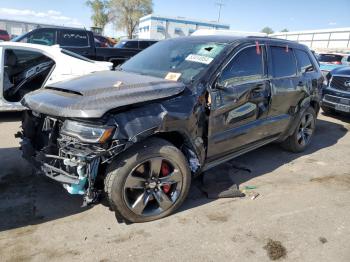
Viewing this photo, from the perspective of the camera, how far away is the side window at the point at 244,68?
11.9 feet

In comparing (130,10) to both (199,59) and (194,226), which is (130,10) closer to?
(199,59)

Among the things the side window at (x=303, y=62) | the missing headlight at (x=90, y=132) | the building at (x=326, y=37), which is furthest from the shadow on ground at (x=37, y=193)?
the building at (x=326, y=37)

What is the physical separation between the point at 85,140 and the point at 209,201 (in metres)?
1.69

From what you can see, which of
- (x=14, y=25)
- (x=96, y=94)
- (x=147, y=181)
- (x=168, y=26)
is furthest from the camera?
(x=168, y=26)

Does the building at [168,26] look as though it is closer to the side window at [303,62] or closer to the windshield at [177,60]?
the side window at [303,62]

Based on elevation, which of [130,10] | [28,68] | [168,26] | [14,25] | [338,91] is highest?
[130,10]

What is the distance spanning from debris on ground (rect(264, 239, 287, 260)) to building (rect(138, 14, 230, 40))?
4824cm

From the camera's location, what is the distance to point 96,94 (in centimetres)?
291

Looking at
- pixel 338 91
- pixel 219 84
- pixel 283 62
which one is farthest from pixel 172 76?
pixel 338 91

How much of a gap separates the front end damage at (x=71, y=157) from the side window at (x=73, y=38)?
6614 millimetres

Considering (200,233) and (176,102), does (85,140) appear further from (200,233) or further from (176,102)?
(200,233)

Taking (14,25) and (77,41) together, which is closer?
(77,41)

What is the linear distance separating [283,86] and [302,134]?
133 centimetres

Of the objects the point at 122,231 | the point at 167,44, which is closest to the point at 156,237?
the point at 122,231
